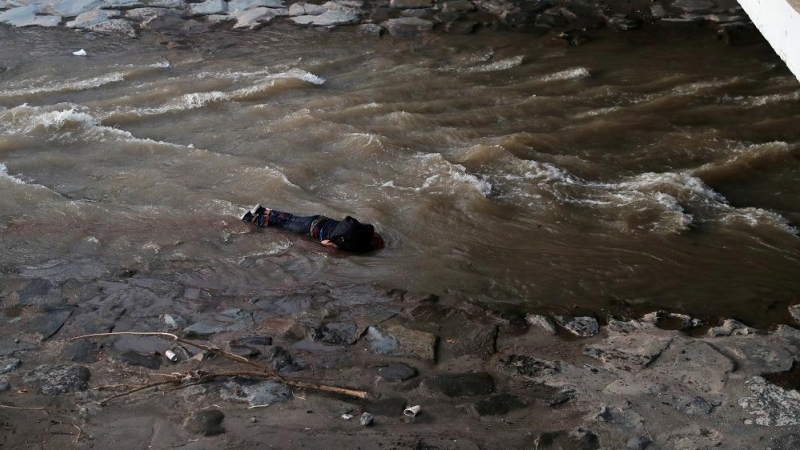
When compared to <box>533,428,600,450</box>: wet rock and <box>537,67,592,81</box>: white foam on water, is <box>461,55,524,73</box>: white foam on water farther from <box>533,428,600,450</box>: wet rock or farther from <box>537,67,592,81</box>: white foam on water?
<box>533,428,600,450</box>: wet rock

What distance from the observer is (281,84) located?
9859mm

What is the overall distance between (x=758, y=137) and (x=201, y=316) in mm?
5815

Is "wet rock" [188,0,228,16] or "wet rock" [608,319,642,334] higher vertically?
"wet rock" [188,0,228,16]

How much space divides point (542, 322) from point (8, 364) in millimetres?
3231

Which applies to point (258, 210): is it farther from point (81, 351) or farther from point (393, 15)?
point (393, 15)

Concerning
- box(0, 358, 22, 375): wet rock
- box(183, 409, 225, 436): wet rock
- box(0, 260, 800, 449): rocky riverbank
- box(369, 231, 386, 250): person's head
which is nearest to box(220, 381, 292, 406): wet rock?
box(0, 260, 800, 449): rocky riverbank

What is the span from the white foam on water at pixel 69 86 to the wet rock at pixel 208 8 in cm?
252

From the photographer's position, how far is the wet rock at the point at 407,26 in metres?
11.6

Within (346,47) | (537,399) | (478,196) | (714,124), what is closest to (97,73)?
(346,47)

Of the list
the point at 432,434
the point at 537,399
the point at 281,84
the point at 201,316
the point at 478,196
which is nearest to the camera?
the point at 432,434

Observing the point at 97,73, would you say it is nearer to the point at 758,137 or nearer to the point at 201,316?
the point at 201,316

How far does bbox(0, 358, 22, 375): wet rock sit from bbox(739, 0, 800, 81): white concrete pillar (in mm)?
4589

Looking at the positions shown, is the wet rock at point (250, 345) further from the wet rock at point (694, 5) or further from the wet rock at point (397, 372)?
the wet rock at point (694, 5)

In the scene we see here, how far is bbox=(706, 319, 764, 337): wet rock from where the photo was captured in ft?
17.6
